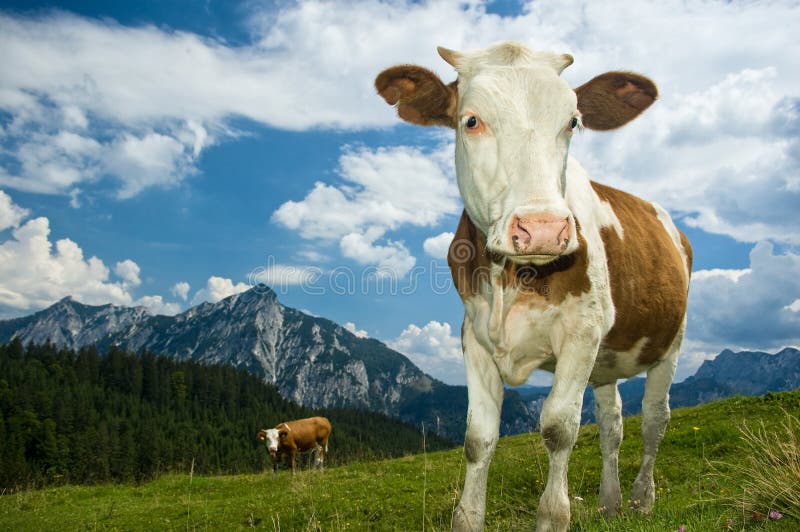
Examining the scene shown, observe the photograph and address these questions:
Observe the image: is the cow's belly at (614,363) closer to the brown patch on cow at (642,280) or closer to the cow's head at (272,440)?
the brown patch on cow at (642,280)

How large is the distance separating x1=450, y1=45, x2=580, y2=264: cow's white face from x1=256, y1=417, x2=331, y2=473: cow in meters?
26.2

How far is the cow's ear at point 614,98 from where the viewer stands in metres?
4.77

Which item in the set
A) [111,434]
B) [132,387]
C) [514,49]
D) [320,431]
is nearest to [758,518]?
[514,49]

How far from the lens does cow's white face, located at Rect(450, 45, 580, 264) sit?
316 cm

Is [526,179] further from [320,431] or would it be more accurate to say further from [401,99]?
[320,431]

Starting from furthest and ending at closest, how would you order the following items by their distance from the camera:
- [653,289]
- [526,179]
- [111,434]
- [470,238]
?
[111,434] → [653,289] → [470,238] → [526,179]

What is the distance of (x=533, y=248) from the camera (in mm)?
3102

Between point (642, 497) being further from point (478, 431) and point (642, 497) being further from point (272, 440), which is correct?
point (272, 440)

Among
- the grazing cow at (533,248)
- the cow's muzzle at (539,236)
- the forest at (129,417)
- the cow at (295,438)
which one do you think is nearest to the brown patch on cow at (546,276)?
the grazing cow at (533,248)

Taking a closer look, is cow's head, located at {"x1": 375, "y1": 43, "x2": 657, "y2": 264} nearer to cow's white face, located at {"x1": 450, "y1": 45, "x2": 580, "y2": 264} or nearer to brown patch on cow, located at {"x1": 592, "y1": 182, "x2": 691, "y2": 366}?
cow's white face, located at {"x1": 450, "y1": 45, "x2": 580, "y2": 264}

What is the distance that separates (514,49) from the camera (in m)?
4.12

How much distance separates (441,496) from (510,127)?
8027mm

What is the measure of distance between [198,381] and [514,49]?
13856 centimetres

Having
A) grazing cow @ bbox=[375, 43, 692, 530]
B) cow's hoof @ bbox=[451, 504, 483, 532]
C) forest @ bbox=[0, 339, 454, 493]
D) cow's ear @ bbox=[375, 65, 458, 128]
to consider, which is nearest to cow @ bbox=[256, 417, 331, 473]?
cow's hoof @ bbox=[451, 504, 483, 532]
